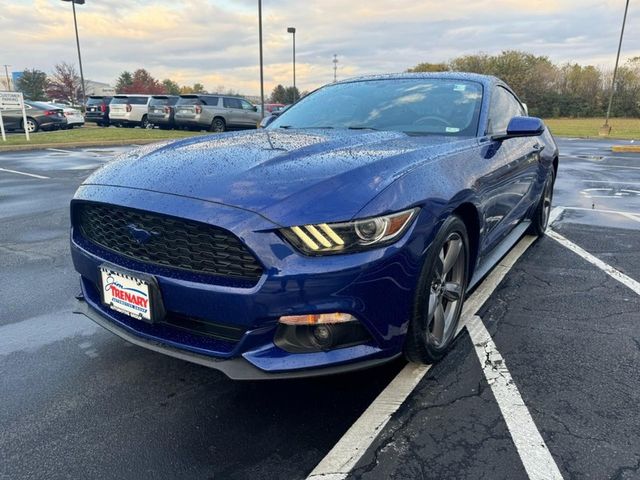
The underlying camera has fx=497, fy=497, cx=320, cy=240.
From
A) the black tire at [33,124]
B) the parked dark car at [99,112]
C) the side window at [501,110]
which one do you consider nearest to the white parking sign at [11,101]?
the black tire at [33,124]

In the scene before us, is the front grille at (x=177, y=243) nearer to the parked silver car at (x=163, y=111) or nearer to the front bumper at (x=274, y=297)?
the front bumper at (x=274, y=297)

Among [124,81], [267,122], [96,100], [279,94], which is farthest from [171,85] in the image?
[267,122]

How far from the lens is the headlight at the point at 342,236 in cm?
194

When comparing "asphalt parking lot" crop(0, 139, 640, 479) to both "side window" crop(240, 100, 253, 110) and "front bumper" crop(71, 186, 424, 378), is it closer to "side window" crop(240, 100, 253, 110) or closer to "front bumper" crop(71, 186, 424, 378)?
"front bumper" crop(71, 186, 424, 378)

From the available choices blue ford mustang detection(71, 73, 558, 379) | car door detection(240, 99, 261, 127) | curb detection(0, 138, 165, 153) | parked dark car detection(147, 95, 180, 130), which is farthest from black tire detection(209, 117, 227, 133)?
blue ford mustang detection(71, 73, 558, 379)

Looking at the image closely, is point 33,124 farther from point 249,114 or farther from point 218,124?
point 249,114

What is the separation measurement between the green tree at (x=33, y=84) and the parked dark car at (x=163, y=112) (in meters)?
57.2

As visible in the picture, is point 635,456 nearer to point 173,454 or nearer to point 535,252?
point 173,454

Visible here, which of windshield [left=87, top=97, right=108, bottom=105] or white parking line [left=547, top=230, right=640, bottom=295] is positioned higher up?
windshield [left=87, top=97, right=108, bottom=105]

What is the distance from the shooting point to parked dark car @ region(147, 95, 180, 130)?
20.8 metres

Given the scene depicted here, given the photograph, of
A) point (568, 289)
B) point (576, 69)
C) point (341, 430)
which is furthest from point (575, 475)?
point (576, 69)

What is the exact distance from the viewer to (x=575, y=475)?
191 centimetres

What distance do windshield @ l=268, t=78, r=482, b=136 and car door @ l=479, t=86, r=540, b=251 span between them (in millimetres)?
207

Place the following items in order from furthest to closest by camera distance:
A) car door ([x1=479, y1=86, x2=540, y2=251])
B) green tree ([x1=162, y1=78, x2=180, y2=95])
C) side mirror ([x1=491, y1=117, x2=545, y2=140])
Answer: green tree ([x1=162, y1=78, x2=180, y2=95]) → side mirror ([x1=491, y1=117, x2=545, y2=140]) → car door ([x1=479, y1=86, x2=540, y2=251])
